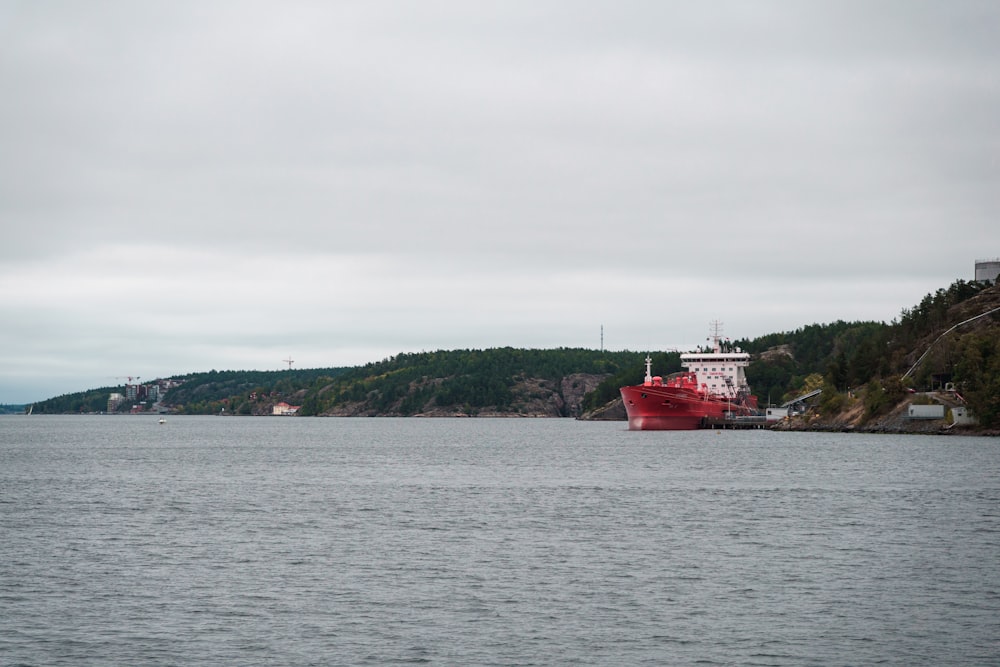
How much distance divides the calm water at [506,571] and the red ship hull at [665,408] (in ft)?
341

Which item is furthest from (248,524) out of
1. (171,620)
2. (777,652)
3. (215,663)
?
(777,652)

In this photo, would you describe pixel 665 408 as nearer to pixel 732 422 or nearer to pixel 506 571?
pixel 732 422

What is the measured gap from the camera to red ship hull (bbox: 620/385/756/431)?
190 metres

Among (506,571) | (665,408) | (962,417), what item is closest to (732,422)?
(665,408)

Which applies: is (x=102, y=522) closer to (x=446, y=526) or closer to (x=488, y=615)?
(x=446, y=526)

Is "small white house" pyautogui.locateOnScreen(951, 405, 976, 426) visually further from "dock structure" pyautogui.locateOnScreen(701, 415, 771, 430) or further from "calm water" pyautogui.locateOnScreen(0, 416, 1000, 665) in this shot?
"calm water" pyautogui.locateOnScreen(0, 416, 1000, 665)

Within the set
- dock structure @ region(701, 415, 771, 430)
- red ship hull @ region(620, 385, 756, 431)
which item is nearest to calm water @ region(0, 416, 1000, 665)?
red ship hull @ region(620, 385, 756, 431)

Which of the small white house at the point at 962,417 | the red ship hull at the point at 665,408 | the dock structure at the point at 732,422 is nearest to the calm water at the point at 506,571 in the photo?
the small white house at the point at 962,417

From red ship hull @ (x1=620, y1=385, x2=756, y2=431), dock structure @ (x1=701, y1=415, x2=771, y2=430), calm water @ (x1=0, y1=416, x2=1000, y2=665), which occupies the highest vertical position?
red ship hull @ (x1=620, y1=385, x2=756, y2=431)

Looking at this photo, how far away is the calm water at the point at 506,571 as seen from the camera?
99.1ft

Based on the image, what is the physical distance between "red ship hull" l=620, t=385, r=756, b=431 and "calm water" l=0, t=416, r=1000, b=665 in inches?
4093

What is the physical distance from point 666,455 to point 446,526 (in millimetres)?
68832

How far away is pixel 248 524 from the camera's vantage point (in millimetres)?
56594

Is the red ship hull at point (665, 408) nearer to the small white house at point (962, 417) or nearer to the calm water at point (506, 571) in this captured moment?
the small white house at point (962, 417)
